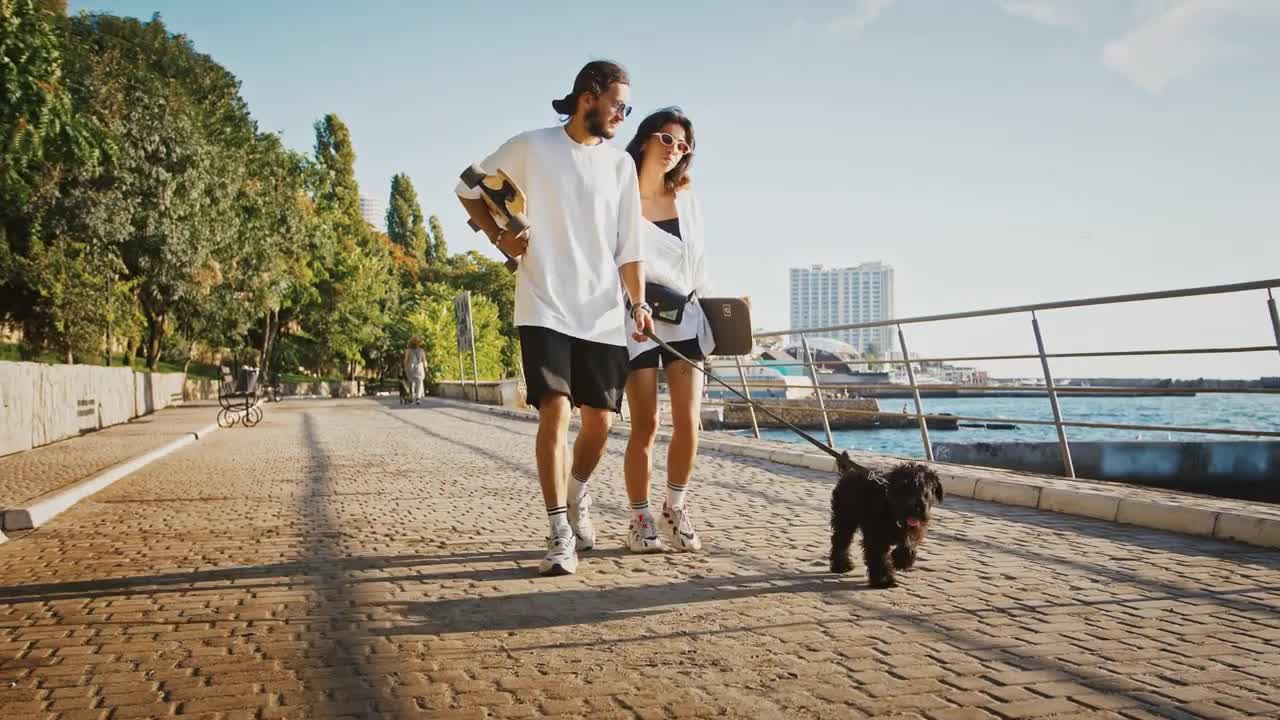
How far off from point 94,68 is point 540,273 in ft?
99.9

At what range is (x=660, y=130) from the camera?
17.5 ft

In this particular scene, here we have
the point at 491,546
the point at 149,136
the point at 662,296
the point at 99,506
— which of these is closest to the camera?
the point at 662,296

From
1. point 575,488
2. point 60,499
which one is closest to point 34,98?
point 60,499

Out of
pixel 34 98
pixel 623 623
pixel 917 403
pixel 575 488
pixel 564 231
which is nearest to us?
pixel 623 623

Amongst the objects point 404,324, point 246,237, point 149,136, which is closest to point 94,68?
point 149,136

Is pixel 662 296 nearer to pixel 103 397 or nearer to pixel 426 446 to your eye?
pixel 426 446

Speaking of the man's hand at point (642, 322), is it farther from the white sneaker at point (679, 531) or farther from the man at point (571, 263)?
the white sneaker at point (679, 531)

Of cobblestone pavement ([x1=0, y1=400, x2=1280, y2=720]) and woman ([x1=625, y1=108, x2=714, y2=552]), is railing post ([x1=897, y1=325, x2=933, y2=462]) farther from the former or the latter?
woman ([x1=625, y1=108, x2=714, y2=552])

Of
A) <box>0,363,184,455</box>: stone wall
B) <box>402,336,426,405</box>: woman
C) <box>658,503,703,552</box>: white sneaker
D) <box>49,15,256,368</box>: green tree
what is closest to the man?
<box>658,503,703,552</box>: white sneaker

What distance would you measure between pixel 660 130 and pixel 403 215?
97.9 m

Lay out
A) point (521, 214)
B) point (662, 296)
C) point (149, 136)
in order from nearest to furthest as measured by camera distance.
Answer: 1. point (521, 214)
2. point (662, 296)
3. point (149, 136)

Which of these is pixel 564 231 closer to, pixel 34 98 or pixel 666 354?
pixel 666 354

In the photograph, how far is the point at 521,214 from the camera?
474 cm

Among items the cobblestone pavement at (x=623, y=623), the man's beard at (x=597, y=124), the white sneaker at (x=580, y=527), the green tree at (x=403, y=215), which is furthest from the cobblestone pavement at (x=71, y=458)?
the green tree at (x=403, y=215)
